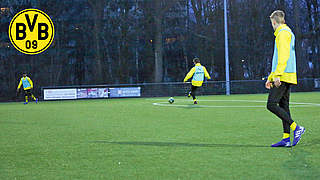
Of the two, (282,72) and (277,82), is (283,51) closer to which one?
(282,72)

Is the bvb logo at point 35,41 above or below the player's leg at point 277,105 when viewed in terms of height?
above

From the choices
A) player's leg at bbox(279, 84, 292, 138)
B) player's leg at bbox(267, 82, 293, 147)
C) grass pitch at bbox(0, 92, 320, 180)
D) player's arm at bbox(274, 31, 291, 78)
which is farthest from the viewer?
player's leg at bbox(279, 84, 292, 138)

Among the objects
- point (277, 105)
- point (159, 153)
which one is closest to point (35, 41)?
point (159, 153)

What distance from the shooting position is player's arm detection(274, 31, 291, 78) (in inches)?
264

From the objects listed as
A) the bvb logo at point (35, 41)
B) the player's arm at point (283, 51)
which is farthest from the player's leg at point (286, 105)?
the bvb logo at point (35, 41)

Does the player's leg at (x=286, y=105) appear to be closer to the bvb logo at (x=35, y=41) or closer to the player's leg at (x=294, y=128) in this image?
the player's leg at (x=294, y=128)

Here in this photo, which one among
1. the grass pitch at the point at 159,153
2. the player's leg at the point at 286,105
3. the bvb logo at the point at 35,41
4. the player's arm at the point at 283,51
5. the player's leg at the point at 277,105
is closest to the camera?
the grass pitch at the point at 159,153

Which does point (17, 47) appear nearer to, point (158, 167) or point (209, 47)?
point (209, 47)

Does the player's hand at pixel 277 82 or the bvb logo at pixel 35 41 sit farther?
A: the bvb logo at pixel 35 41

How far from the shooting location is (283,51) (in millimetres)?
6738

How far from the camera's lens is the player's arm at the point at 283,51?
670cm

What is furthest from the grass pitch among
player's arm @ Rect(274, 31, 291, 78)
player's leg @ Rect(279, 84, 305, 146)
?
player's arm @ Rect(274, 31, 291, 78)

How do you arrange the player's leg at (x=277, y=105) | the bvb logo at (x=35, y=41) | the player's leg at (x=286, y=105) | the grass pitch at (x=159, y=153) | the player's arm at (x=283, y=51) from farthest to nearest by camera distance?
1. the bvb logo at (x=35, y=41)
2. the player's leg at (x=286, y=105)
3. the player's leg at (x=277, y=105)
4. the player's arm at (x=283, y=51)
5. the grass pitch at (x=159, y=153)

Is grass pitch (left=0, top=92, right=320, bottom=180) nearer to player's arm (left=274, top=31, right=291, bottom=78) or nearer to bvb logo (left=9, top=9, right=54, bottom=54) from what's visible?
player's arm (left=274, top=31, right=291, bottom=78)
